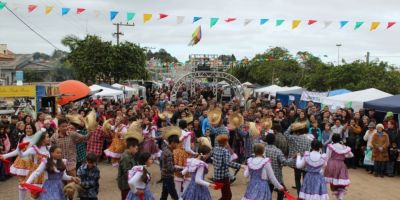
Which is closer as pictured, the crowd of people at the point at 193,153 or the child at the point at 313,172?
the crowd of people at the point at 193,153

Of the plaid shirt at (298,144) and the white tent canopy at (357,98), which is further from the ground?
the white tent canopy at (357,98)

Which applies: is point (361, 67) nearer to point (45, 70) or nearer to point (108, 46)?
point (108, 46)

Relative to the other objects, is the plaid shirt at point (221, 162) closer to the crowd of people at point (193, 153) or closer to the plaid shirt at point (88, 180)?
the crowd of people at point (193, 153)

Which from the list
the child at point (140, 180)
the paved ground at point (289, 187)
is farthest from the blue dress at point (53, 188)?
the paved ground at point (289, 187)

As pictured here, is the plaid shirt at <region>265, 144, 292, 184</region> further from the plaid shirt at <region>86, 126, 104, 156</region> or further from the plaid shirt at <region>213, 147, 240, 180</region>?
→ the plaid shirt at <region>86, 126, 104, 156</region>

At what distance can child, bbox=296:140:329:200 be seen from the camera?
7.59 m

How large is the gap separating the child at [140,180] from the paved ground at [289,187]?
3605 millimetres

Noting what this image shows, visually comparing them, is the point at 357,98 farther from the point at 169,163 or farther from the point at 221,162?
the point at 169,163

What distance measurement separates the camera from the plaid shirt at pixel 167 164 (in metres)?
7.83

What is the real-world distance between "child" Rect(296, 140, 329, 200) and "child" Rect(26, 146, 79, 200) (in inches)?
143

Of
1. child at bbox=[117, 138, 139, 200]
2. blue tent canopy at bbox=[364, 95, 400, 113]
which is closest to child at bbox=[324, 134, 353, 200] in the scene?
child at bbox=[117, 138, 139, 200]

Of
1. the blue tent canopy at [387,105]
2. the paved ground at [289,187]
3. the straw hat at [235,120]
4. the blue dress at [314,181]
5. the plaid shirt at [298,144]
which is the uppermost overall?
the blue tent canopy at [387,105]

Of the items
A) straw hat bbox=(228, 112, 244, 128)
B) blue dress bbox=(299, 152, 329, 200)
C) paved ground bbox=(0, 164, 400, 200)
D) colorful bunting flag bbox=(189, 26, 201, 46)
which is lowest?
paved ground bbox=(0, 164, 400, 200)

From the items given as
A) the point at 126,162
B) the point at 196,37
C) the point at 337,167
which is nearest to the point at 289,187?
the point at 337,167
